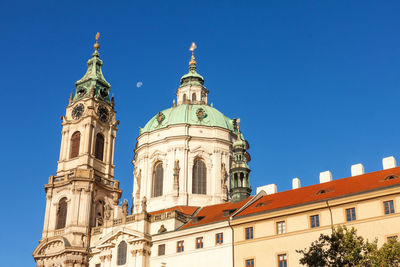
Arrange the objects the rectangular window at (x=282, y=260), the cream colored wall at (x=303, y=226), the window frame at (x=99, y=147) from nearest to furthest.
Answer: the cream colored wall at (x=303, y=226) < the rectangular window at (x=282, y=260) < the window frame at (x=99, y=147)

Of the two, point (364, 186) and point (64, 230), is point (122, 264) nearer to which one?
point (64, 230)

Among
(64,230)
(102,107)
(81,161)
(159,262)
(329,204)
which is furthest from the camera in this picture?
(102,107)

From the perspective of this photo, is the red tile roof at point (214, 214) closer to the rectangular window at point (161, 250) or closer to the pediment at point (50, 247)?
the rectangular window at point (161, 250)

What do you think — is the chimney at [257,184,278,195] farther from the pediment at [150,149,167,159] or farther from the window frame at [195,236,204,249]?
the pediment at [150,149,167,159]

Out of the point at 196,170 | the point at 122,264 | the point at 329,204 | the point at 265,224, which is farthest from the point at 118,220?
the point at 329,204

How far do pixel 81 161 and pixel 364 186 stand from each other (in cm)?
3816

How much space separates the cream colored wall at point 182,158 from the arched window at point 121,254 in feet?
38.7

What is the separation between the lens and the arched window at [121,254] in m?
57.3

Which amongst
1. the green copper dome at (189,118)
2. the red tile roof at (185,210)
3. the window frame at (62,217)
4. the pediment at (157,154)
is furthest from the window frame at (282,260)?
the window frame at (62,217)

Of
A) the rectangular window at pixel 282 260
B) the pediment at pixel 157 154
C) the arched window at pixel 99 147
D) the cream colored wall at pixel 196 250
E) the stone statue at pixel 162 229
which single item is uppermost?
the arched window at pixel 99 147

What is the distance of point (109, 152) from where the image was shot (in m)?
76.1

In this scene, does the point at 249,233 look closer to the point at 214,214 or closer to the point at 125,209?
the point at 214,214

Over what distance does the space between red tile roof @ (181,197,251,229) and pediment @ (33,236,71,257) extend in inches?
671

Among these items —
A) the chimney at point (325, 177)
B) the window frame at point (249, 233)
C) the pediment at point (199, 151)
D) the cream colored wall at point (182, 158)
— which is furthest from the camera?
the pediment at point (199, 151)
